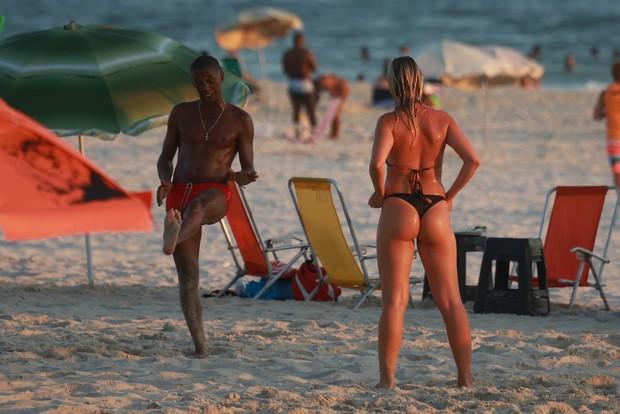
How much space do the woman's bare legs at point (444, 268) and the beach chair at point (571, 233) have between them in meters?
2.40

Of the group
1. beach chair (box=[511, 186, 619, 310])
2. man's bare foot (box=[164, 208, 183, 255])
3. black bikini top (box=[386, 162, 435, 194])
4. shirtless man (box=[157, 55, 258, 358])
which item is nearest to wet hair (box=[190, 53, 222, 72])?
shirtless man (box=[157, 55, 258, 358])

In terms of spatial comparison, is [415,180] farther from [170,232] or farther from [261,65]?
[261,65]

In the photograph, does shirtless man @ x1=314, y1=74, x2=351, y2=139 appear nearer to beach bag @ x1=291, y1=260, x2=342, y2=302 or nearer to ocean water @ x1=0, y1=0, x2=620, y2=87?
beach bag @ x1=291, y1=260, x2=342, y2=302

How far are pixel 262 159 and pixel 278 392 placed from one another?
10.0m

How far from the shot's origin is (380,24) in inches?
2194

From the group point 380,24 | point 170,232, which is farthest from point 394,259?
point 380,24

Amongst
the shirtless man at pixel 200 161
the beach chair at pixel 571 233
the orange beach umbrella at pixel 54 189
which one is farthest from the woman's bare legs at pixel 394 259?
the beach chair at pixel 571 233

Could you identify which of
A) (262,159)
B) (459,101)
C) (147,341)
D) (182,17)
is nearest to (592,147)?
(262,159)

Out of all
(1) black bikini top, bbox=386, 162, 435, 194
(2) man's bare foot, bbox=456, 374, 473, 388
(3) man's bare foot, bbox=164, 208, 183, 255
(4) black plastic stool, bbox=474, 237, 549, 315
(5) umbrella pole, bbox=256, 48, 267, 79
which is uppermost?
(5) umbrella pole, bbox=256, 48, 267, 79

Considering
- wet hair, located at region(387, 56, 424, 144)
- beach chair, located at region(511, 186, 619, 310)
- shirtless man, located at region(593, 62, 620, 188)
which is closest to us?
wet hair, located at region(387, 56, 424, 144)

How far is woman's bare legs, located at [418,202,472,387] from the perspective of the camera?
16.6 ft

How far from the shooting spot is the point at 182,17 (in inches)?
2388

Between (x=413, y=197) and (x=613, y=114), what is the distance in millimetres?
5863

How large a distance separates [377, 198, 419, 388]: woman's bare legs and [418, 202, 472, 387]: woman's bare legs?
0.06 m
